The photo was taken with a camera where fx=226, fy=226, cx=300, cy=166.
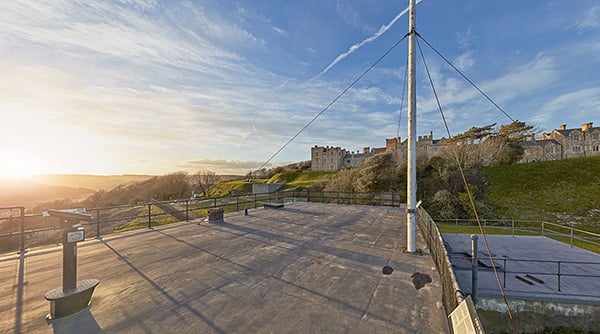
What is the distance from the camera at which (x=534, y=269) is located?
7812 millimetres

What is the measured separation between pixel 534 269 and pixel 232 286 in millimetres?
10149

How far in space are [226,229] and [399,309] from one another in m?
6.51

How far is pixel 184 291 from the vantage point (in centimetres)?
383

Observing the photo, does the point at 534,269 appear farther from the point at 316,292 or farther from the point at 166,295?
the point at 166,295

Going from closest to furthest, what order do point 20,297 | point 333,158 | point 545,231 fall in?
point 20,297 → point 545,231 → point 333,158

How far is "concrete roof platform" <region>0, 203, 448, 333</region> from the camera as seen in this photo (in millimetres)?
3000

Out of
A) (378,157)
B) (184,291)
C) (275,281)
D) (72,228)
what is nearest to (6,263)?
(72,228)

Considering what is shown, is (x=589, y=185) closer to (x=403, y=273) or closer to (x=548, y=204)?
(x=548, y=204)

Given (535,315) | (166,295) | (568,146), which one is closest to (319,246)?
(166,295)

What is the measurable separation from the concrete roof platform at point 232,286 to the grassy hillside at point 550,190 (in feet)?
69.5

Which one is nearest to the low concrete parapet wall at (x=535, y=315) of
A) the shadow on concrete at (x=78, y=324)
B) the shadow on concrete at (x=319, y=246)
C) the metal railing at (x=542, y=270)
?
the metal railing at (x=542, y=270)

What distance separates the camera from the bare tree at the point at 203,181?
152 ft

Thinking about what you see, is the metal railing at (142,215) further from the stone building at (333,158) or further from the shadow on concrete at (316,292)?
the stone building at (333,158)

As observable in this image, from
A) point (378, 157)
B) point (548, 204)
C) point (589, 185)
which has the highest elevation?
point (378, 157)
